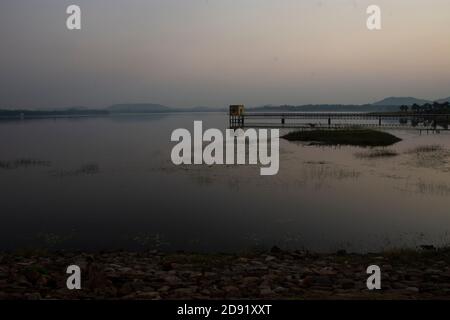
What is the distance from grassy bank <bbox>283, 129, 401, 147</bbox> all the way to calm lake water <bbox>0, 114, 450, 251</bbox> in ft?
54.1

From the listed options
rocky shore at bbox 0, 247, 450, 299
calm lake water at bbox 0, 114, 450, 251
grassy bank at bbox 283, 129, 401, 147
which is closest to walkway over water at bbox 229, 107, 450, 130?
grassy bank at bbox 283, 129, 401, 147

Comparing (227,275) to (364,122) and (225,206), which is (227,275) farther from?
(364,122)

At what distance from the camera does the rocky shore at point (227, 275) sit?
274 inches

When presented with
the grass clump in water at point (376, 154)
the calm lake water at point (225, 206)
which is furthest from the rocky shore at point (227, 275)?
the grass clump in water at point (376, 154)

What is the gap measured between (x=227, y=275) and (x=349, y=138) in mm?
43988

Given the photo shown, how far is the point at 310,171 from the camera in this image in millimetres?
26703

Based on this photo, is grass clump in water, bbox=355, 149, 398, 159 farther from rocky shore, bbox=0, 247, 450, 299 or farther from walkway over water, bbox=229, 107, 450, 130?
walkway over water, bbox=229, 107, 450, 130

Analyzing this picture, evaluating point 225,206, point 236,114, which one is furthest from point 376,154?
point 236,114

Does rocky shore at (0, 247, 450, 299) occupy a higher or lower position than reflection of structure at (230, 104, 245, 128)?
lower

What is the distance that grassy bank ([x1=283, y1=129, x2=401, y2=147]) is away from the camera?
4703cm

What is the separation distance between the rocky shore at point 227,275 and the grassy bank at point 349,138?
3744 cm

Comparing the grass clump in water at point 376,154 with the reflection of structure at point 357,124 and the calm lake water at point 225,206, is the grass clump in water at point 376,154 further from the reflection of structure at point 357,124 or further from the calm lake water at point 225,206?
the reflection of structure at point 357,124

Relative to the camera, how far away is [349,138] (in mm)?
49312
